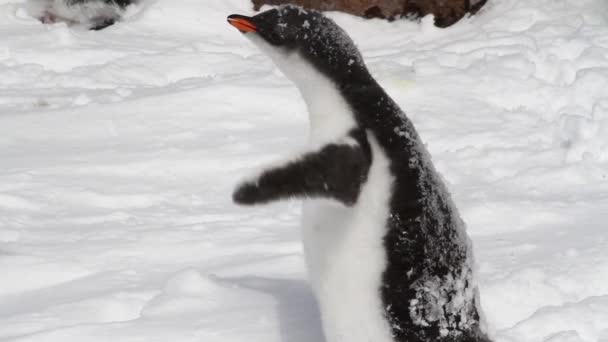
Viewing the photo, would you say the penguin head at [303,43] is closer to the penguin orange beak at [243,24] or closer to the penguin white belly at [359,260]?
the penguin orange beak at [243,24]

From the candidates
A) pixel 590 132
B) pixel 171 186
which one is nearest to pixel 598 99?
pixel 590 132

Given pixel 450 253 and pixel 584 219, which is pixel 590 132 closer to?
pixel 584 219

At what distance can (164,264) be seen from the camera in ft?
8.84

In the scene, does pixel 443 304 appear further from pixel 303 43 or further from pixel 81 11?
pixel 81 11

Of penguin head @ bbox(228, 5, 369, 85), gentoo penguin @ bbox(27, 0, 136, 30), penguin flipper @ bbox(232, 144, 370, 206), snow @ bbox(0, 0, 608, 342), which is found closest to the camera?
penguin flipper @ bbox(232, 144, 370, 206)

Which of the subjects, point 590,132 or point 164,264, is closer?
point 164,264

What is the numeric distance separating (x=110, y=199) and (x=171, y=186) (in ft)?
0.78

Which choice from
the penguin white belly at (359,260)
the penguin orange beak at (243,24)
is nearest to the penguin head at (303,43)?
the penguin orange beak at (243,24)

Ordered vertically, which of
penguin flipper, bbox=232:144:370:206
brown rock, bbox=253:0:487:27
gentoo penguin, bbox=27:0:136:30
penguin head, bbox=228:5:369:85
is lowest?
gentoo penguin, bbox=27:0:136:30

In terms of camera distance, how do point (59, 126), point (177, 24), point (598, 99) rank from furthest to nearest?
point (177, 24)
point (598, 99)
point (59, 126)

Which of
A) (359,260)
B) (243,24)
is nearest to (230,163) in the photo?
(243,24)

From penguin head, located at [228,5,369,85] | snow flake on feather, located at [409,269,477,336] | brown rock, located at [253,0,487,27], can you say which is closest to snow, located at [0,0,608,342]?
brown rock, located at [253,0,487,27]

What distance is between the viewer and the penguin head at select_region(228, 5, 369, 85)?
7.00 feet

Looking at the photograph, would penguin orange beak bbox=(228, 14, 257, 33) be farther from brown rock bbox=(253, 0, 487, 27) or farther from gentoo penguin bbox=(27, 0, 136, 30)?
gentoo penguin bbox=(27, 0, 136, 30)
